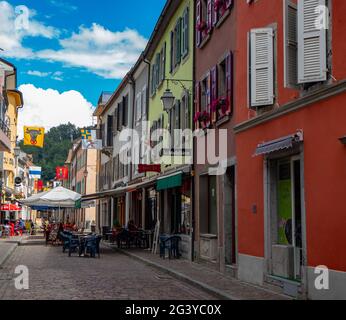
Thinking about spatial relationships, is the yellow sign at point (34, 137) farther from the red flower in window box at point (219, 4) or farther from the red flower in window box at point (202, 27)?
the red flower in window box at point (219, 4)

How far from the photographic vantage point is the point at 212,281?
41.3ft

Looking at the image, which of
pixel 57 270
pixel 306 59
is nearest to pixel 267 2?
pixel 306 59

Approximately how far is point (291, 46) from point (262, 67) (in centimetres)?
132

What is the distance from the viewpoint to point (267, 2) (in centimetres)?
1187

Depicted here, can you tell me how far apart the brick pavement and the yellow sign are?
25510 mm

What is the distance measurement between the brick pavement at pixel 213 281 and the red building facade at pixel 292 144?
34 cm

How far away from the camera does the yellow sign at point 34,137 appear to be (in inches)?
1646

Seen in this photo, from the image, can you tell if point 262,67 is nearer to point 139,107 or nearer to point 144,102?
point 144,102

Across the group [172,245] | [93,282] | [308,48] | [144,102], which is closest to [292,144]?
[308,48]

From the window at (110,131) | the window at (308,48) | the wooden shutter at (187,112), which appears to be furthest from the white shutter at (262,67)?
the window at (110,131)

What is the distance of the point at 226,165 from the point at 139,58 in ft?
51.6

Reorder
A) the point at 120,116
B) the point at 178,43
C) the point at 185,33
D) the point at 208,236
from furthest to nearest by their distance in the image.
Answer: the point at 120,116 < the point at 178,43 < the point at 185,33 < the point at 208,236

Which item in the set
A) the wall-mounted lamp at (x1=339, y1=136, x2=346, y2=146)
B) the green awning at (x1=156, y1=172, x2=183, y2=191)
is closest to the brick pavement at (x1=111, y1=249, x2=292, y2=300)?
the green awning at (x1=156, y1=172, x2=183, y2=191)

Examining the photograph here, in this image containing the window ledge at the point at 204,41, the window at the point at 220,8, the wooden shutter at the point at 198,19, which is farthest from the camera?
the wooden shutter at the point at 198,19
